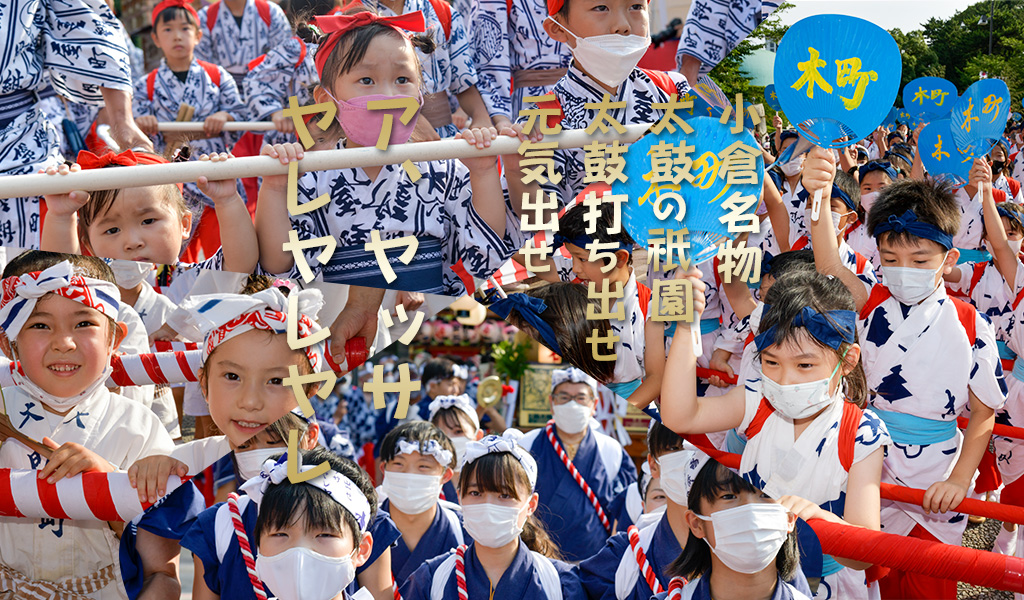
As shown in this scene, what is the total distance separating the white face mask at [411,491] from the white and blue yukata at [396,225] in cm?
143

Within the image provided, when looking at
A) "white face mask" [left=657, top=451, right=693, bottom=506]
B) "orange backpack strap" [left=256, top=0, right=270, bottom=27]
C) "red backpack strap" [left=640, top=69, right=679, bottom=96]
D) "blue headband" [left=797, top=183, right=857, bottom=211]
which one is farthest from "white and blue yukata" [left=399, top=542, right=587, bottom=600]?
"orange backpack strap" [left=256, top=0, right=270, bottom=27]

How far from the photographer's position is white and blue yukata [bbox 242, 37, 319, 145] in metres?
4.95

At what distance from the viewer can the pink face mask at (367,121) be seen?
79.4 inches

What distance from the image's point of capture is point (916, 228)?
2557 millimetres

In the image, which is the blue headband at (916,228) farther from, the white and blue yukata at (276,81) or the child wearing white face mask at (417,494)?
the white and blue yukata at (276,81)

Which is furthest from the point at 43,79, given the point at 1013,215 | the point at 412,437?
the point at 1013,215

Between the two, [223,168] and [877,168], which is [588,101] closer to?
[223,168]

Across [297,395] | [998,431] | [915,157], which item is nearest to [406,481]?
[297,395]

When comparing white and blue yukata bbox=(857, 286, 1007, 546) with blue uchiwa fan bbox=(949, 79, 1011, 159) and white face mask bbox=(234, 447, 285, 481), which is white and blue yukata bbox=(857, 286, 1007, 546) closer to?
blue uchiwa fan bbox=(949, 79, 1011, 159)

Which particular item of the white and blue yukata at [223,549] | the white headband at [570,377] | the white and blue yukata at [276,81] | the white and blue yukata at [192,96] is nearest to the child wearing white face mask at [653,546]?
the white and blue yukata at [223,549]

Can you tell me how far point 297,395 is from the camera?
1.88m

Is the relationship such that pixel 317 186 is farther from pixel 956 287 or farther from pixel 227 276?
→ pixel 956 287

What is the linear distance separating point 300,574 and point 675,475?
3.55 feet

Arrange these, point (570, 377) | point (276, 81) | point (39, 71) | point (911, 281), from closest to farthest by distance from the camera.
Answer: point (911, 281) → point (39, 71) → point (570, 377) → point (276, 81)
